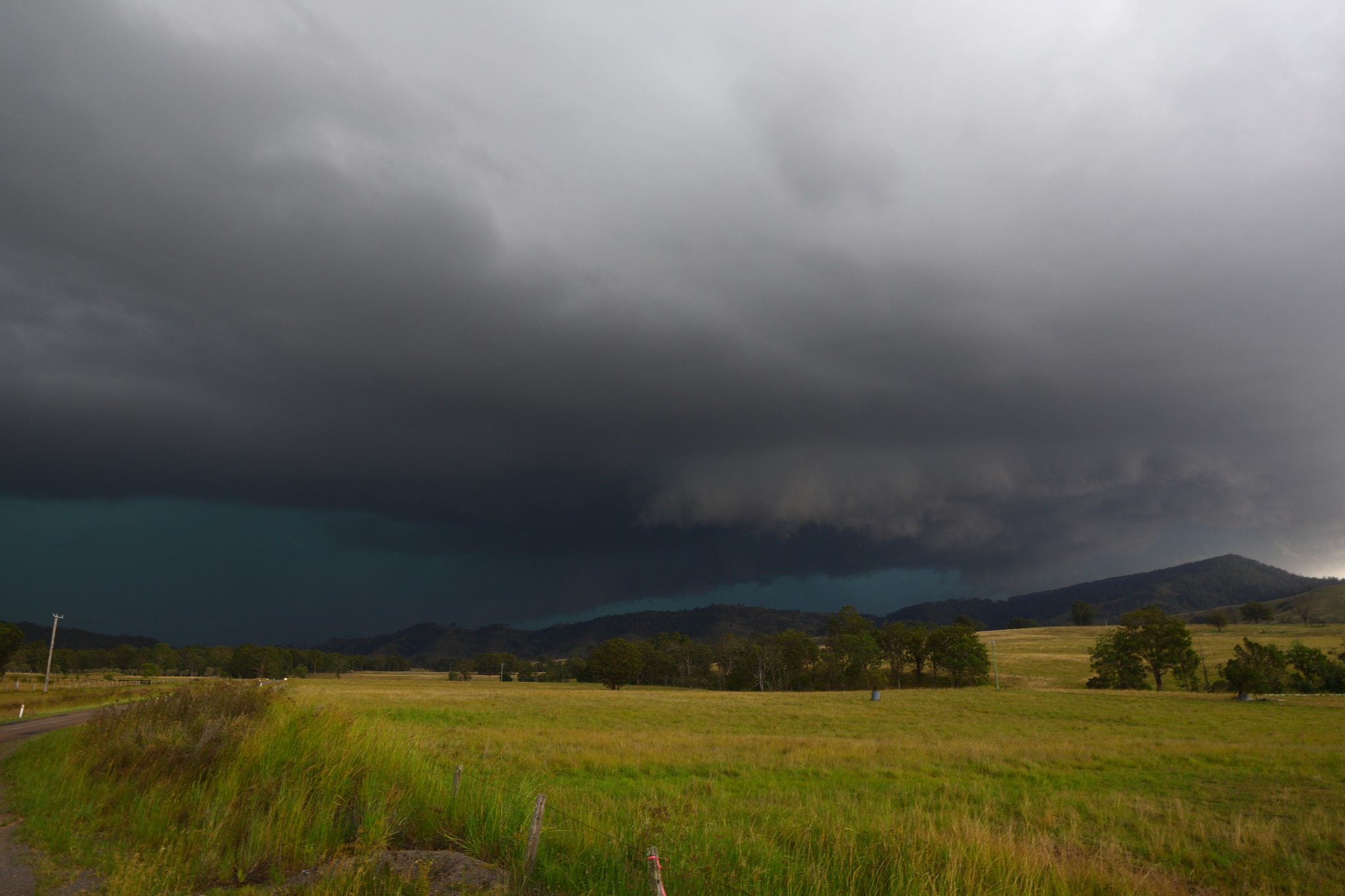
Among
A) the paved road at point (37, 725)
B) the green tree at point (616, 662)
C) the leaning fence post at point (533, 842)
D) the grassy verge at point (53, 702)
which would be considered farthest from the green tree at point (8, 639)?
the leaning fence post at point (533, 842)

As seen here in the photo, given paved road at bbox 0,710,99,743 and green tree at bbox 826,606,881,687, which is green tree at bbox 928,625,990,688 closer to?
green tree at bbox 826,606,881,687

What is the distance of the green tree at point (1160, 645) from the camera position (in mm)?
94438

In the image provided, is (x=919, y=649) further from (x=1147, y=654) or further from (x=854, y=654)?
(x=1147, y=654)

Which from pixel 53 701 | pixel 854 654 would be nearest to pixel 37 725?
pixel 53 701

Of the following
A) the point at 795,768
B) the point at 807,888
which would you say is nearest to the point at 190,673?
the point at 795,768

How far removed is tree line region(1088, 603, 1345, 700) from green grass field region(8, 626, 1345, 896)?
64955mm

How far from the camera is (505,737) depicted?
32.4 m

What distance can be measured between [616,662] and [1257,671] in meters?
89.3

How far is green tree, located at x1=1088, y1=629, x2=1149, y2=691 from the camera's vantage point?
315 ft

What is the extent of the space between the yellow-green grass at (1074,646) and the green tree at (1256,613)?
80.9 inches

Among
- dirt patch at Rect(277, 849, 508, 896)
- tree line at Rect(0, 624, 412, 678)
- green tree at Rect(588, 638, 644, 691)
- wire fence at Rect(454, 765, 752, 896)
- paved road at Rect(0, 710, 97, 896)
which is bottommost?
tree line at Rect(0, 624, 412, 678)

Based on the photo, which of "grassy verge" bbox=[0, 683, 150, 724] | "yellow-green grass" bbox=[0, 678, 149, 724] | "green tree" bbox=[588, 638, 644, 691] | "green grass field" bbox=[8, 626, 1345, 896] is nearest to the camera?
"green grass field" bbox=[8, 626, 1345, 896]

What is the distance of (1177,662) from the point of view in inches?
3738

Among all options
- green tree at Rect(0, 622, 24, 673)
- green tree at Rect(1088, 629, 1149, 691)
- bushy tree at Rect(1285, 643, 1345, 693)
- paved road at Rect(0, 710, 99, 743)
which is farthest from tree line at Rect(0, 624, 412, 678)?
bushy tree at Rect(1285, 643, 1345, 693)
